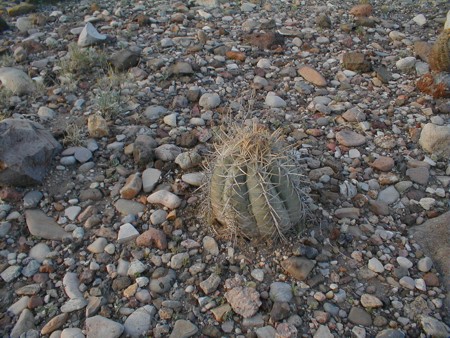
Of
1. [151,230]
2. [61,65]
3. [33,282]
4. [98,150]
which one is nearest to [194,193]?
[151,230]

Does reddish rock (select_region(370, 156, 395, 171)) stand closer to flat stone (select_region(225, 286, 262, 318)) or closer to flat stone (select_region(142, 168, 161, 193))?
flat stone (select_region(225, 286, 262, 318))

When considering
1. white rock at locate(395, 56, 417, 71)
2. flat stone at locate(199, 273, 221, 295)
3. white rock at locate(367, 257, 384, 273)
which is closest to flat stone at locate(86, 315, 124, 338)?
flat stone at locate(199, 273, 221, 295)

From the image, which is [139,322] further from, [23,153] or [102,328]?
[23,153]

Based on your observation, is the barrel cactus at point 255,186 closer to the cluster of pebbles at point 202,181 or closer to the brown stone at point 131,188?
the cluster of pebbles at point 202,181

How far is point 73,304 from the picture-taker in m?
3.06

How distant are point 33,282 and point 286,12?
452cm

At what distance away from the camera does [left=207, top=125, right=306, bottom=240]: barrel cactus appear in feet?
9.72

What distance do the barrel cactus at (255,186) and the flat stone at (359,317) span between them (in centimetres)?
62

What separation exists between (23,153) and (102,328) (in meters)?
1.57

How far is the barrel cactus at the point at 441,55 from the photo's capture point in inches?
194

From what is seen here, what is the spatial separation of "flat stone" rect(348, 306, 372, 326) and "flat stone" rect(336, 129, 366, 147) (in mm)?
1647

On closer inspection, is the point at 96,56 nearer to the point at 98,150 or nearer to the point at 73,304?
the point at 98,150

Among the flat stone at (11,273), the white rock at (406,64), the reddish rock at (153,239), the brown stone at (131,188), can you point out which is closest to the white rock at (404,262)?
the reddish rock at (153,239)

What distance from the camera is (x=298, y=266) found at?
3.20 m
